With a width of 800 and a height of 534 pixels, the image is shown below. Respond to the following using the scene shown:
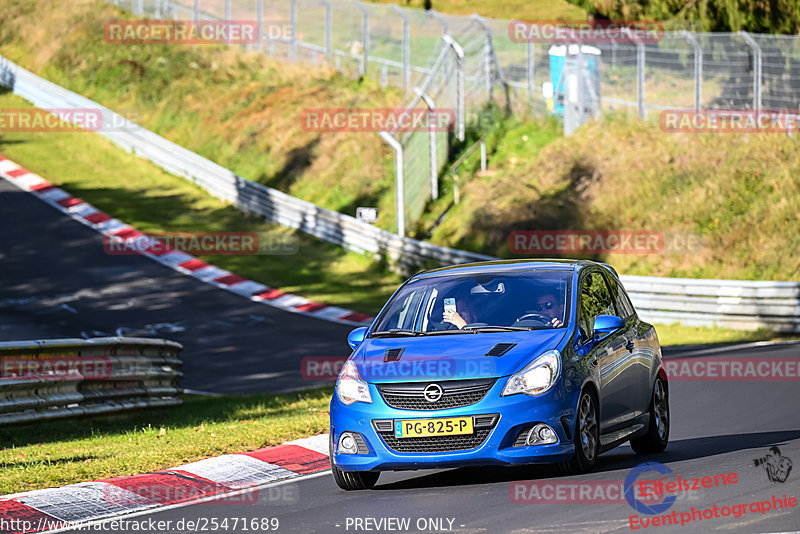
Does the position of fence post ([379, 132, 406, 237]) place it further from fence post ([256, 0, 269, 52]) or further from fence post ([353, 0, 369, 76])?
fence post ([256, 0, 269, 52])

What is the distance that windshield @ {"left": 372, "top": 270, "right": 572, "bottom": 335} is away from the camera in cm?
888

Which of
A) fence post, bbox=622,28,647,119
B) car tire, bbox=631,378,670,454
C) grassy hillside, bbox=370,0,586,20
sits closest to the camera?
car tire, bbox=631,378,670,454

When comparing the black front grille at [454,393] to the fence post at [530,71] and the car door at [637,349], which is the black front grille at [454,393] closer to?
the car door at [637,349]

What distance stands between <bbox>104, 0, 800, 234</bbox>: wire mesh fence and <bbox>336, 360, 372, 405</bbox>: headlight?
21530 mm

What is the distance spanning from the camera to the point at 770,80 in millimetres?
28797

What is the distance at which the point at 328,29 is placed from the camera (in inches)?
1668

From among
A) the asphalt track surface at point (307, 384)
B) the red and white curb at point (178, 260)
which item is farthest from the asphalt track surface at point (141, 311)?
the red and white curb at point (178, 260)

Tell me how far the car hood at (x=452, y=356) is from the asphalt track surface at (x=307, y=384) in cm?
81

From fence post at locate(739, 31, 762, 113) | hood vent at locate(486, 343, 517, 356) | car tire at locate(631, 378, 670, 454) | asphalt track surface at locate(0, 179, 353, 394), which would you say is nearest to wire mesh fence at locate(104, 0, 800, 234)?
fence post at locate(739, 31, 762, 113)

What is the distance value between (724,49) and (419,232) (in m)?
8.80

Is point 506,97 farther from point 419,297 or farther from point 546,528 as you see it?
point 546,528

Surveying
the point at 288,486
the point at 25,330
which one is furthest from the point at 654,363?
the point at 25,330

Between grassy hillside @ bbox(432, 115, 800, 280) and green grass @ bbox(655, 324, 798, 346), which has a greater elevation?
grassy hillside @ bbox(432, 115, 800, 280)

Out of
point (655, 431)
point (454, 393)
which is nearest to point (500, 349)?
point (454, 393)
